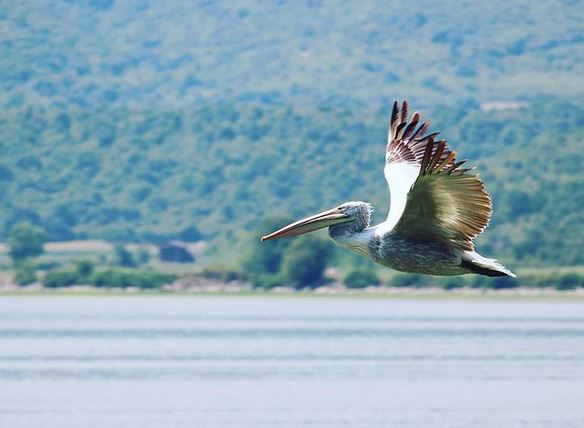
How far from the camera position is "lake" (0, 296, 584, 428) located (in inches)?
1372

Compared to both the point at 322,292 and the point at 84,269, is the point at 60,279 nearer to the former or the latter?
the point at 84,269

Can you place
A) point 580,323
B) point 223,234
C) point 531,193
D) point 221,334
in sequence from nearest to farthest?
point 221,334, point 580,323, point 531,193, point 223,234

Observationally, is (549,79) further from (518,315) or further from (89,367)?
(89,367)

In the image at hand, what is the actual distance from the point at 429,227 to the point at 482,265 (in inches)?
17.8

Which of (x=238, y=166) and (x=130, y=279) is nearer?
(x=130, y=279)

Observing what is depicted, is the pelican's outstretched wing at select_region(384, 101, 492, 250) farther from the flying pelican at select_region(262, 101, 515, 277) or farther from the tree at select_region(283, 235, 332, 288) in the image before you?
the tree at select_region(283, 235, 332, 288)

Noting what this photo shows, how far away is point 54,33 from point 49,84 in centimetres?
985

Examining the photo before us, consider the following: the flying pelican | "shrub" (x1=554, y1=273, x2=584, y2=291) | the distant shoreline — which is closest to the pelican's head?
the flying pelican

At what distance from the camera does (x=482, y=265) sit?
12.6 metres

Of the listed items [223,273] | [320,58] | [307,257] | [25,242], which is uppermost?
[320,58]

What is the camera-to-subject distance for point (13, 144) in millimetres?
140375

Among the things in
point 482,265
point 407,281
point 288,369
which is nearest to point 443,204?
point 482,265

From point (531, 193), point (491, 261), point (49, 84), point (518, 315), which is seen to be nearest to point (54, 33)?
point (49, 84)

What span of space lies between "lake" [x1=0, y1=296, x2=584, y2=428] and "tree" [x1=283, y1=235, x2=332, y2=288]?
268 inches
